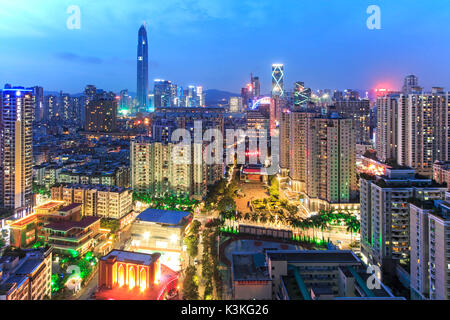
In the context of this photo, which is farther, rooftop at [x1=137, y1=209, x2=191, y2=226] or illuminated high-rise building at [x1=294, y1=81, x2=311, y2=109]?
illuminated high-rise building at [x1=294, y1=81, x2=311, y2=109]

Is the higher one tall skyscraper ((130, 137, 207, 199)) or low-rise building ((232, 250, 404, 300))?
tall skyscraper ((130, 137, 207, 199))

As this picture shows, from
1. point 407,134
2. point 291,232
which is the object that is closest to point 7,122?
point 291,232

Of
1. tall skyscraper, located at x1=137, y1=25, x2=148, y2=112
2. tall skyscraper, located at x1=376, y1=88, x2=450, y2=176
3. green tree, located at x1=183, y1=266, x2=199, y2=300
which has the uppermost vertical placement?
tall skyscraper, located at x1=137, y1=25, x2=148, y2=112

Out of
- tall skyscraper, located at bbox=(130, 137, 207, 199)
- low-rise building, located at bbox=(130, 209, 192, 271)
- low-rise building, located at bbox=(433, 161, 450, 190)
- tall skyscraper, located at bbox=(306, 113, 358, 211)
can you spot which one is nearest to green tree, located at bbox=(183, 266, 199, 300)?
low-rise building, located at bbox=(130, 209, 192, 271)

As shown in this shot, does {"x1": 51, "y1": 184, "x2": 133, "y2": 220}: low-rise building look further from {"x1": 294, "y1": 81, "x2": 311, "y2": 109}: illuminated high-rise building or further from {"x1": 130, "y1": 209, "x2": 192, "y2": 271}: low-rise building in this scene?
{"x1": 294, "y1": 81, "x2": 311, "y2": 109}: illuminated high-rise building

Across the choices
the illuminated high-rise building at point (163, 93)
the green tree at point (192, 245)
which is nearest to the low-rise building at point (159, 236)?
the green tree at point (192, 245)

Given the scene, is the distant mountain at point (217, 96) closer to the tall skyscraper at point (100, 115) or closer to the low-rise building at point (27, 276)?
the tall skyscraper at point (100, 115)

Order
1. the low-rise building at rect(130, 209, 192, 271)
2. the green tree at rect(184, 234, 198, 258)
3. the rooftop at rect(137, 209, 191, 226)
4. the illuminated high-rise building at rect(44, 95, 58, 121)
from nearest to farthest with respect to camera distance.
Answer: the green tree at rect(184, 234, 198, 258), the low-rise building at rect(130, 209, 192, 271), the rooftop at rect(137, 209, 191, 226), the illuminated high-rise building at rect(44, 95, 58, 121)
